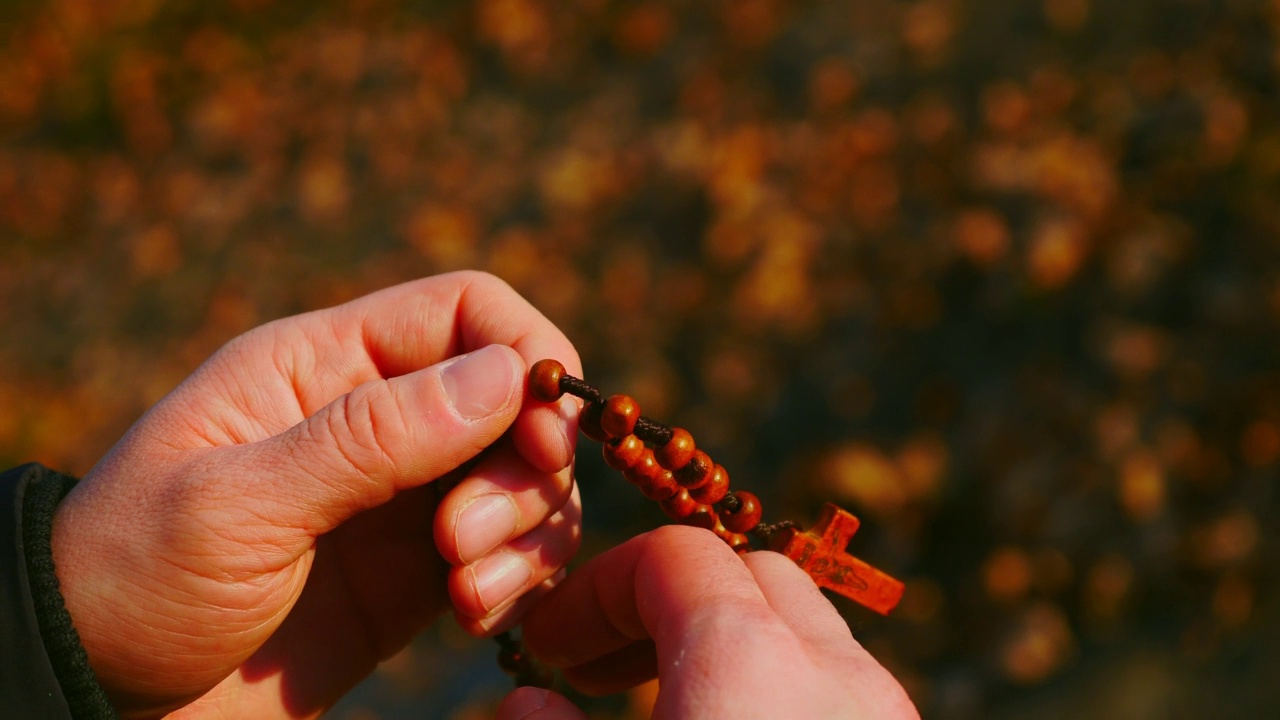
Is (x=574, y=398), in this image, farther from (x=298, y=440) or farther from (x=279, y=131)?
(x=279, y=131)

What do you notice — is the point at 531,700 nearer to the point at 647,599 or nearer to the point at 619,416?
the point at 647,599

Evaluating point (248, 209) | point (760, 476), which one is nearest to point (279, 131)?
point (248, 209)

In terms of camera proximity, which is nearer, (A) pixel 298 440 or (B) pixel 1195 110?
(A) pixel 298 440

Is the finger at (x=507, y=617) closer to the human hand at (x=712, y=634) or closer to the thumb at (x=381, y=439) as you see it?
the human hand at (x=712, y=634)

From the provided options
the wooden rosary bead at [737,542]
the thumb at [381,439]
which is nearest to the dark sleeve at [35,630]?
the thumb at [381,439]

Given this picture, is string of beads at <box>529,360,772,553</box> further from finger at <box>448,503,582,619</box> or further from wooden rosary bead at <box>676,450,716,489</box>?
finger at <box>448,503,582,619</box>

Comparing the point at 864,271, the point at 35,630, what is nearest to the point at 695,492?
the point at 35,630

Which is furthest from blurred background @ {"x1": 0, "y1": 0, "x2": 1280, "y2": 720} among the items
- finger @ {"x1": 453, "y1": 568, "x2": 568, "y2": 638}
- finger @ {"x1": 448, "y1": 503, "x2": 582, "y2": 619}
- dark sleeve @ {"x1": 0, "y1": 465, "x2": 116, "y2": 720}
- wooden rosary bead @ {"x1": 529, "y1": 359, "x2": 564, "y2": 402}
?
dark sleeve @ {"x1": 0, "y1": 465, "x2": 116, "y2": 720}
